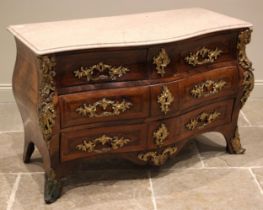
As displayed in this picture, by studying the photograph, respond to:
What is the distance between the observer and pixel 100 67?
1751 millimetres

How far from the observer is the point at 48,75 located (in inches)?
65.4

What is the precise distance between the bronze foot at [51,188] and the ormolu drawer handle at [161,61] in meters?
0.65

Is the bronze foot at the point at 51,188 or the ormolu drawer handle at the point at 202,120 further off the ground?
the ormolu drawer handle at the point at 202,120

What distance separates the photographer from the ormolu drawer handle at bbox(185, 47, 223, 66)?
1921 mm

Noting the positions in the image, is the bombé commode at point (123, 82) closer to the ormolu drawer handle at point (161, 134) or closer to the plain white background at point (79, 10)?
the ormolu drawer handle at point (161, 134)

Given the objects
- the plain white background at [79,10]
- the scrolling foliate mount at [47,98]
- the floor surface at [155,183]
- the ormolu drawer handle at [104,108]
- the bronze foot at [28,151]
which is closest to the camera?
the scrolling foliate mount at [47,98]

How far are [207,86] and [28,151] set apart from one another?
3.16 feet

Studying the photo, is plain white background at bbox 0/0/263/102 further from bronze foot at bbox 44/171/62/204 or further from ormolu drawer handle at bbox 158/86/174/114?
bronze foot at bbox 44/171/62/204

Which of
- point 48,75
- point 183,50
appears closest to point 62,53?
point 48,75

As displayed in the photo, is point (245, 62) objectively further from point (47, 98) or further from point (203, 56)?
point (47, 98)

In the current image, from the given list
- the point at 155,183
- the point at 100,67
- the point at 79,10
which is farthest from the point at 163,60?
the point at 79,10

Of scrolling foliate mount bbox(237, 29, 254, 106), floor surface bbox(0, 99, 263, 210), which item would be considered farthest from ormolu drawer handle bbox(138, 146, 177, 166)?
scrolling foliate mount bbox(237, 29, 254, 106)

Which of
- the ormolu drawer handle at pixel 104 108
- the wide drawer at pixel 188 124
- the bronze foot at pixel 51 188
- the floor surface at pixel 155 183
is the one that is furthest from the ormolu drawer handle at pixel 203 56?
the bronze foot at pixel 51 188

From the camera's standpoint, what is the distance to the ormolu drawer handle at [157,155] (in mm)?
1977
